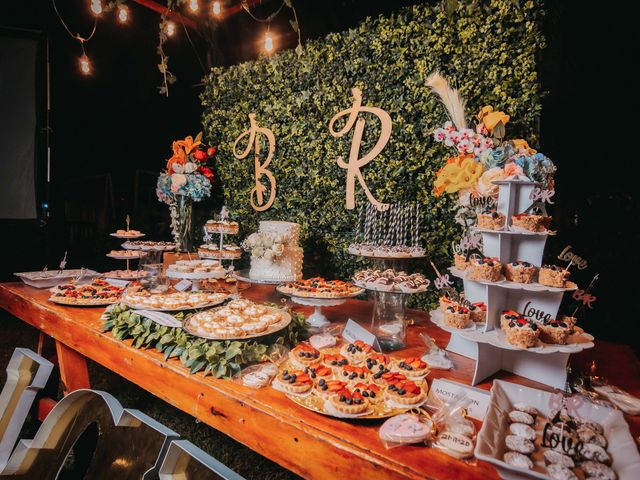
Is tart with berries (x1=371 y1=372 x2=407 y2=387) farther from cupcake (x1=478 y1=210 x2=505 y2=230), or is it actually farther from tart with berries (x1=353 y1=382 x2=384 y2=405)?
cupcake (x1=478 y1=210 x2=505 y2=230)

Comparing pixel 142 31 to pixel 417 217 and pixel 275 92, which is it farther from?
pixel 417 217

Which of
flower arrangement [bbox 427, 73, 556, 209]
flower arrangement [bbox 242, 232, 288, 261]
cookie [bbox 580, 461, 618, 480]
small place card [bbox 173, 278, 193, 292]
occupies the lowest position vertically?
cookie [bbox 580, 461, 618, 480]

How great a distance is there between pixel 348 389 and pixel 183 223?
3362 millimetres

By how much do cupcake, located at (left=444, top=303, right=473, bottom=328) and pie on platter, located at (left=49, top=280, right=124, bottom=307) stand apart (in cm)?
241

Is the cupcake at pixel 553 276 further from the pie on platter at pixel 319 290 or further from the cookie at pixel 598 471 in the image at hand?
the pie on platter at pixel 319 290

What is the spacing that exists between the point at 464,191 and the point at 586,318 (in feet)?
12.2

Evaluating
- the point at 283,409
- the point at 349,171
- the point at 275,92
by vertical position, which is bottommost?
the point at 283,409

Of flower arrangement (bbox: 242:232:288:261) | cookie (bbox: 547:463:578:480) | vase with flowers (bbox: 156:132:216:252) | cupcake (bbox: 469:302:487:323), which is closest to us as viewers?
cookie (bbox: 547:463:578:480)

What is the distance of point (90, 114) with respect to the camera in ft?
19.0

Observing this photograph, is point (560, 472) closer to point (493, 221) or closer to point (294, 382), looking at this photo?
point (294, 382)

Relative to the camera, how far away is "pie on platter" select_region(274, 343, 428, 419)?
1426 millimetres

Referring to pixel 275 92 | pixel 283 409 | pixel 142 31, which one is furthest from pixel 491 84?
pixel 142 31

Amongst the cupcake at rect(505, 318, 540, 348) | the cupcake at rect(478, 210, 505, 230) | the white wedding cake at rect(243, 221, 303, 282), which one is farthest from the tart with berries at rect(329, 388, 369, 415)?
the white wedding cake at rect(243, 221, 303, 282)

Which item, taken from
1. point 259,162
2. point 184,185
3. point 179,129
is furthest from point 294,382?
point 179,129
